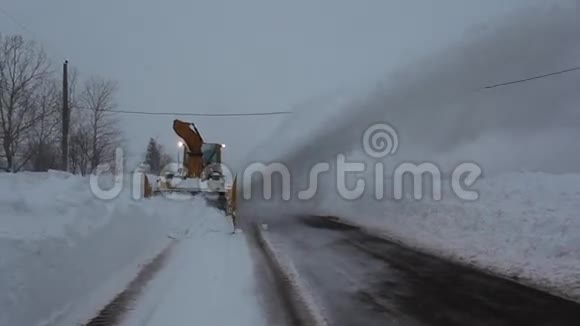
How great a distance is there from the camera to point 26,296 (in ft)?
16.3

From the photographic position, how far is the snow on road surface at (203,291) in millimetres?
5625

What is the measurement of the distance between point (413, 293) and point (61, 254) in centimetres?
474

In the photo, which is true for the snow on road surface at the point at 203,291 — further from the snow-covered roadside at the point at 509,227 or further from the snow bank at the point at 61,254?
Answer: the snow-covered roadside at the point at 509,227

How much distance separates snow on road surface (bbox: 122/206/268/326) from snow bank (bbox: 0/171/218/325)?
617 mm

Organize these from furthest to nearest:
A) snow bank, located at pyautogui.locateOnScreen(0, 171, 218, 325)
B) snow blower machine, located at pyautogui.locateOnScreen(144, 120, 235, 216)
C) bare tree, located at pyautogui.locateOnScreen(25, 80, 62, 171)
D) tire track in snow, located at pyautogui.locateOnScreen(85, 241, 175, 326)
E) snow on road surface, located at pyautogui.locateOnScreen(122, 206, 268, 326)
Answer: bare tree, located at pyautogui.locateOnScreen(25, 80, 62, 171), snow blower machine, located at pyautogui.locateOnScreen(144, 120, 235, 216), snow on road surface, located at pyautogui.locateOnScreen(122, 206, 268, 326), tire track in snow, located at pyautogui.locateOnScreen(85, 241, 175, 326), snow bank, located at pyautogui.locateOnScreen(0, 171, 218, 325)

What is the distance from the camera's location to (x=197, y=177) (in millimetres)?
20609

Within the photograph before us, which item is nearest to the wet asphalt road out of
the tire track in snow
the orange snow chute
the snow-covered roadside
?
the snow-covered roadside

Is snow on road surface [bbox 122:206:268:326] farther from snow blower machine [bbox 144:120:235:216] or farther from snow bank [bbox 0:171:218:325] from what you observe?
snow blower machine [bbox 144:120:235:216]

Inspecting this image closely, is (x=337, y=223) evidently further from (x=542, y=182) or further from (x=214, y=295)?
(x=214, y=295)

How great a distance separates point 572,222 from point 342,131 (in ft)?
36.4

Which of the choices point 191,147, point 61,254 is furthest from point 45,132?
point 61,254

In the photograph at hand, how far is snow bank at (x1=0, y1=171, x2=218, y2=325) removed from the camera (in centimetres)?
495

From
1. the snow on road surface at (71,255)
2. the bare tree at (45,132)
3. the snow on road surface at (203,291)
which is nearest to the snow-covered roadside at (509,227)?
the snow on road surface at (203,291)

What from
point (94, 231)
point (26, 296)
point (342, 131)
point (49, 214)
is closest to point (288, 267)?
point (94, 231)
